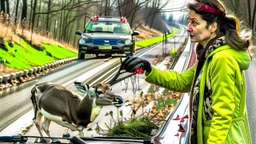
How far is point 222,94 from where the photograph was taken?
239 cm

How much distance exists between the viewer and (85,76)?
1288 cm

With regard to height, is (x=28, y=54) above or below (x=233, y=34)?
below

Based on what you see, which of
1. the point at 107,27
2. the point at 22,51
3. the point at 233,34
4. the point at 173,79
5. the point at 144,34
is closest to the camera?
the point at 233,34

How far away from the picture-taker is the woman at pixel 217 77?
2.40 m

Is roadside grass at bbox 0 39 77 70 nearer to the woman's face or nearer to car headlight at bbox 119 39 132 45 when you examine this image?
car headlight at bbox 119 39 132 45

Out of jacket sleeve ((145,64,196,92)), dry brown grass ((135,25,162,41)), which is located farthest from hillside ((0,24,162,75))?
dry brown grass ((135,25,162,41))

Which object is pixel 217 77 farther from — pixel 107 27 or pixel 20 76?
pixel 20 76

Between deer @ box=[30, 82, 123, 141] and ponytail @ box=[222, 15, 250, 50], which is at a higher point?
ponytail @ box=[222, 15, 250, 50]

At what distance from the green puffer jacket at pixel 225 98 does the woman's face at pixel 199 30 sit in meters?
0.10

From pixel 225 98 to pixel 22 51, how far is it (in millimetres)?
12401

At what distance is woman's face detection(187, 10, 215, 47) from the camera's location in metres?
2.54

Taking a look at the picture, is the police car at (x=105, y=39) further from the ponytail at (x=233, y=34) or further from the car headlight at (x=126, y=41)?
the ponytail at (x=233, y=34)

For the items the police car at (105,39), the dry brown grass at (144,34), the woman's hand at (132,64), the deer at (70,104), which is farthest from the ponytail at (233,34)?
the dry brown grass at (144,34)

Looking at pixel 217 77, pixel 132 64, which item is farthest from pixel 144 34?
pixel 217 77
